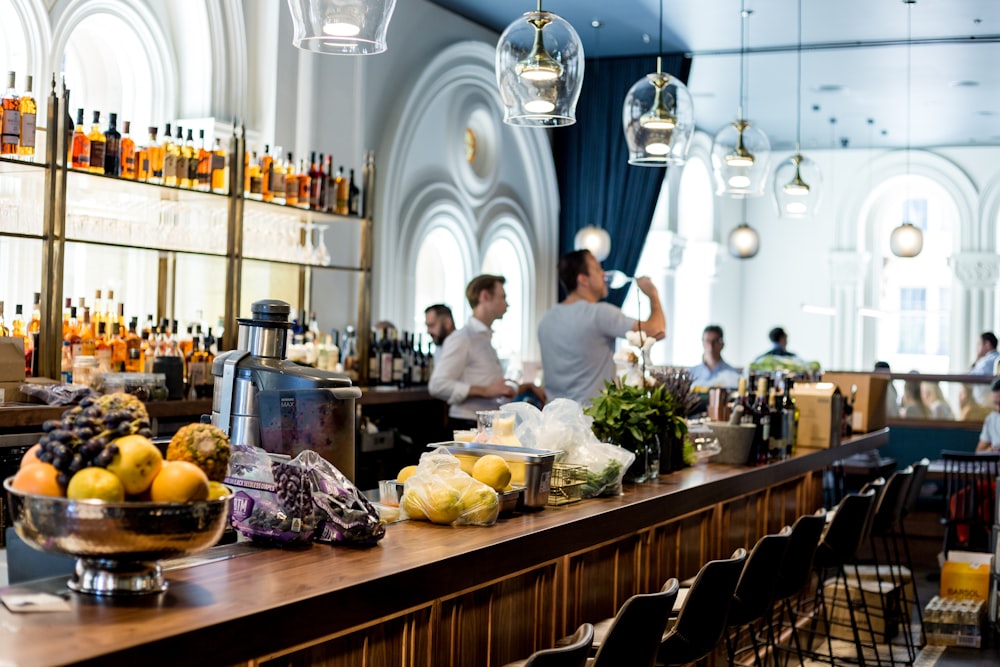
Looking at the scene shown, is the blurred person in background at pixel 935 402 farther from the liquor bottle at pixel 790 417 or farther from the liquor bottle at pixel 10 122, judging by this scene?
the liquor bottle at pixel 10 122

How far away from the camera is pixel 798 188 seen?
661 centimetres

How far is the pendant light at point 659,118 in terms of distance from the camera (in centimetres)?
427

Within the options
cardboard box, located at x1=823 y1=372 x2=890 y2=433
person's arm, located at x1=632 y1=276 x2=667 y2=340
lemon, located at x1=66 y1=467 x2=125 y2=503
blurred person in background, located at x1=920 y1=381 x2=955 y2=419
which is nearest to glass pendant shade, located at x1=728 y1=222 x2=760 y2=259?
blurred person in background, located at x1=920 y1=381 x2=955 y2=419

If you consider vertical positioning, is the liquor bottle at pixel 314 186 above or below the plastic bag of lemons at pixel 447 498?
above

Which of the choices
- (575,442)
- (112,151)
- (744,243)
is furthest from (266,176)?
(744,243)

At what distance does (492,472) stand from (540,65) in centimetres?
124

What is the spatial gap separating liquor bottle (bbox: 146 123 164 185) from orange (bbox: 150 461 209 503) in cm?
354

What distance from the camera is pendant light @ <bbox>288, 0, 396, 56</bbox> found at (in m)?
2.71

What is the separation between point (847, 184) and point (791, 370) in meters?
9.29

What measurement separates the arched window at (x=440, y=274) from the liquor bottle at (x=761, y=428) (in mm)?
4171

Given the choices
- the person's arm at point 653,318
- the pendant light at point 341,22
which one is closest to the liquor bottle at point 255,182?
the person's arm at point 653,318

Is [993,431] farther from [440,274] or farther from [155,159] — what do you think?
[155,159]

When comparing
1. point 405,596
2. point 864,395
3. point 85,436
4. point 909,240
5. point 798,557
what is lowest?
point 798,557

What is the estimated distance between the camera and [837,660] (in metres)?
5.06
